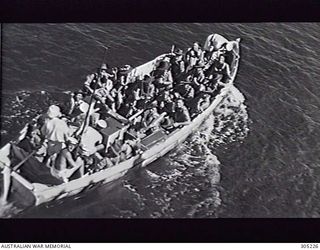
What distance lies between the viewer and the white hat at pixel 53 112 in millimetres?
7758

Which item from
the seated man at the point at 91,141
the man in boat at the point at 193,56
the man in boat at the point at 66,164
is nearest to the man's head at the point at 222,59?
the man in boat at the point at 193,56

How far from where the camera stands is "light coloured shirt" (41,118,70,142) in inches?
301

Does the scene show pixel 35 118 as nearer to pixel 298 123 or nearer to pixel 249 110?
pixel 249 110

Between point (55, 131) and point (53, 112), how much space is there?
0.29 meters

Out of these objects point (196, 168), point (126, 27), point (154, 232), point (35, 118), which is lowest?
point (154, 232)

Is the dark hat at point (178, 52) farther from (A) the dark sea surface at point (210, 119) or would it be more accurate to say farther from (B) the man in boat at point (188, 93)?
(B) the man in boat at point (188, 93)

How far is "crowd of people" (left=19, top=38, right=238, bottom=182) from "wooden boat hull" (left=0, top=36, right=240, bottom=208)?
73mm

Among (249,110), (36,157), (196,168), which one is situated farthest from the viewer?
(249,110)

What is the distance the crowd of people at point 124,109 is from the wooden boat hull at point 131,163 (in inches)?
2.9

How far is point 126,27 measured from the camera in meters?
8.32

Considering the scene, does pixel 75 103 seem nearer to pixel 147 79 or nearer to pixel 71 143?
pixel 71 143

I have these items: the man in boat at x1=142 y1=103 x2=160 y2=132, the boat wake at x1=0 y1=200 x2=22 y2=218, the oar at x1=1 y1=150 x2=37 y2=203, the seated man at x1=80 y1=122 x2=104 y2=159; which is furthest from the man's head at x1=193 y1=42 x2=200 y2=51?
the boat wake at x1=0 y1=200 x2=22 y2=218

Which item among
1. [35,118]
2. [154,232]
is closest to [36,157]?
[35,118]
